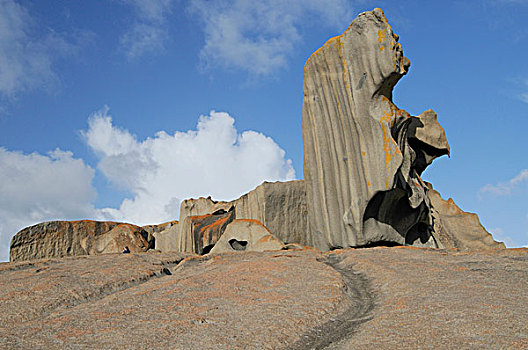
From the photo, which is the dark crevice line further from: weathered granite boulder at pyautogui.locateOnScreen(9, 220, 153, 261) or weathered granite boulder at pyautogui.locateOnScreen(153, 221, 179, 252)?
weathered granite boulder at pyautogui.locateOnScreen(9, 220, 153, 261)

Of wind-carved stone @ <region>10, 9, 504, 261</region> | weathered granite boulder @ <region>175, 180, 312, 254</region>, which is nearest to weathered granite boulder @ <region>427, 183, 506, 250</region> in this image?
wind-carved stone @ <region>10, 9, 504, 261</region>

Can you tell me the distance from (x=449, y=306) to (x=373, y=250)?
6.40 meters

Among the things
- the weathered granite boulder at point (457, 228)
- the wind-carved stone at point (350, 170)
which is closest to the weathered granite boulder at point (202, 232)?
the wind-carved stone at point (350, 170)

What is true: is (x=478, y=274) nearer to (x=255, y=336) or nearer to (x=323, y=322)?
(x=323, y=322)

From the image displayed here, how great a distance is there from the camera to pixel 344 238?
16312mm

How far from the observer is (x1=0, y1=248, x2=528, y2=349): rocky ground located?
557 cm

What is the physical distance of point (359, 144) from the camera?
16.2m

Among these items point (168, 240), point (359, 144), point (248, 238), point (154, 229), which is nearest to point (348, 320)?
point (359, 144)

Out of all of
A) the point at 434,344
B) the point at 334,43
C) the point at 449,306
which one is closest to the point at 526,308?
the point at 449,306

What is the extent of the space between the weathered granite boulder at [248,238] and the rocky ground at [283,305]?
486cm

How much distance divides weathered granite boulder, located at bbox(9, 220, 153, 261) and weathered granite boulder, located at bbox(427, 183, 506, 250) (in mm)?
15134

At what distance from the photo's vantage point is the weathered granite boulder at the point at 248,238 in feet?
54.0

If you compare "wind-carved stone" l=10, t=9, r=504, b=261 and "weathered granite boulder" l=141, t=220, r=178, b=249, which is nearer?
"wind-carved stone" l=10, t=9, r=504, b=261

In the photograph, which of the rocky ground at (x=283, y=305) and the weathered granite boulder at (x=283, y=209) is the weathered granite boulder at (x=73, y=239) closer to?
the weathered granite boulder at (x=283, y=209)
